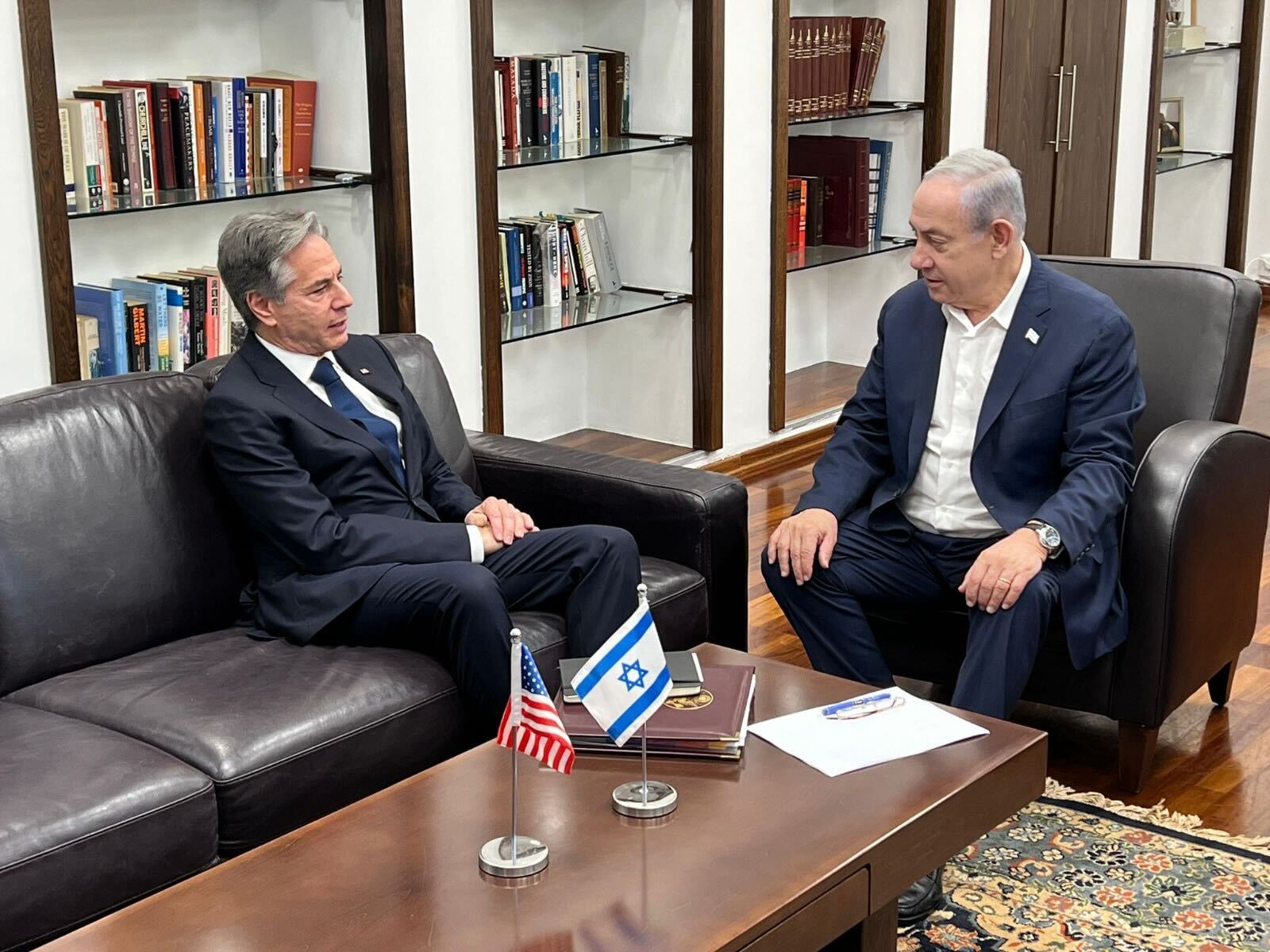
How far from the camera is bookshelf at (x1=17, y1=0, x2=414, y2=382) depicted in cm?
359

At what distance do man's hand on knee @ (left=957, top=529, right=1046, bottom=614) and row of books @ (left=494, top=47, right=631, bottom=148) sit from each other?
1960 mm

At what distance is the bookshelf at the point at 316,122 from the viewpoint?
11.8 ft

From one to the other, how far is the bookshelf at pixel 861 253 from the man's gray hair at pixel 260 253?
2.45 metres

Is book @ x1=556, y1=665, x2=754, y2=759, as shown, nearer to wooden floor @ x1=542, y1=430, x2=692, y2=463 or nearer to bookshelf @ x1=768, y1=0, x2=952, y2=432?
wooden floor @ x1=542, y1=430, x2=692, y2=463

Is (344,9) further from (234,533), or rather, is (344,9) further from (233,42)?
(234,533)

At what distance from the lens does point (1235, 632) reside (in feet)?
10.1

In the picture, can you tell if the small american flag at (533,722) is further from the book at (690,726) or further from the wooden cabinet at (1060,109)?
the wooden cabinet at (1060,109)

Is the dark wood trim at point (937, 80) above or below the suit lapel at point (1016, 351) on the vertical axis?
above

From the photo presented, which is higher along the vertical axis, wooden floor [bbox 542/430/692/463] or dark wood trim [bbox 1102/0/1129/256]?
dark wood trim [bbox 1102/0/1129/256]

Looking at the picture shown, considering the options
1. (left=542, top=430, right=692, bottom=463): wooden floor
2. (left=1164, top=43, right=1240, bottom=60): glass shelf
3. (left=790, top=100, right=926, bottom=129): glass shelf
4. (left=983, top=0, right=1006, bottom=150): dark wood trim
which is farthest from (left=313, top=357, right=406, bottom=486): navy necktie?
(left=1164, top=43, right=1240, bottom=60): glass shelf

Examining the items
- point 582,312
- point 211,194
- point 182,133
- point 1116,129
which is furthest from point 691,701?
point 1116,129

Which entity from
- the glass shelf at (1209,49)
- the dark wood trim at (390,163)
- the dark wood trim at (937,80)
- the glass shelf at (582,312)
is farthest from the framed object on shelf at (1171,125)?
the dark wood trim at (390,163)

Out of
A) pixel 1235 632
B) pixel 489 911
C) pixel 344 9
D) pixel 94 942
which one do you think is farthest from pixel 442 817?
pixel 344 9

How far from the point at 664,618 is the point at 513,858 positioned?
1.13 metres
